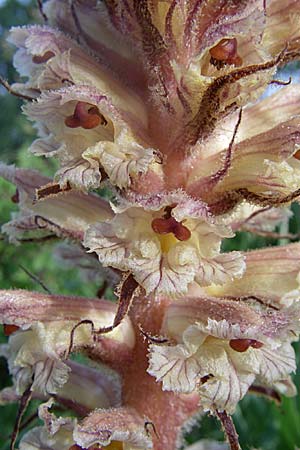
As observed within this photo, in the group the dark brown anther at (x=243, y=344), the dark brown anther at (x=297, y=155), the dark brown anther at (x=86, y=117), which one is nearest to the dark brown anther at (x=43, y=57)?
the dark brown anther at (x=86, y=117)

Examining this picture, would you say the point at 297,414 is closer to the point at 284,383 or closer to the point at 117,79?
the point at 284,383

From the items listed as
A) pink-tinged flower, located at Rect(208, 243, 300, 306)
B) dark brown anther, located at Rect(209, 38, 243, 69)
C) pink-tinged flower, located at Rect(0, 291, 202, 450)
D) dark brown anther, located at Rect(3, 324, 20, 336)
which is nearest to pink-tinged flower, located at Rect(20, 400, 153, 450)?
pink-tinged flower, located at Rect(0, 291, 202, 450)

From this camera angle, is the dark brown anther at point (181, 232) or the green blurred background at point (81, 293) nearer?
the dark brown anther at point (181, 232)

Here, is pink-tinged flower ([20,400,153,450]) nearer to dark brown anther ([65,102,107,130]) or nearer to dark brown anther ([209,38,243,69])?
dark brown anther ([65,102,107,130])

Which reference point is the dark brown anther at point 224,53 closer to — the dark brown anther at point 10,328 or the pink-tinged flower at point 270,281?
the pink-tinged flower at point 270,281

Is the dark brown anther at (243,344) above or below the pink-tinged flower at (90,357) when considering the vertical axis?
above

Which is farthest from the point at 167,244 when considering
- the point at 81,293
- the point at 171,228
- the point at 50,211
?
the point at 81,293

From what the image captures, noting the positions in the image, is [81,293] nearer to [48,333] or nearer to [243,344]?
[48,333]
